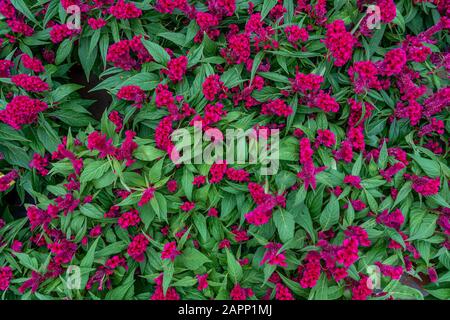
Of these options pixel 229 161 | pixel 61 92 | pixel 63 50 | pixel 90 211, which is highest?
pixel 63 50

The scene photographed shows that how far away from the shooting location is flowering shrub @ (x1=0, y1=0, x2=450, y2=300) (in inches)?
84.6

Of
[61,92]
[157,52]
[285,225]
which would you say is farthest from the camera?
[61,92]

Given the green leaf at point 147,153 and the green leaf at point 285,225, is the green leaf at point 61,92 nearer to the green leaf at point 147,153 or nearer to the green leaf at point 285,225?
the green leaf at point 147,153

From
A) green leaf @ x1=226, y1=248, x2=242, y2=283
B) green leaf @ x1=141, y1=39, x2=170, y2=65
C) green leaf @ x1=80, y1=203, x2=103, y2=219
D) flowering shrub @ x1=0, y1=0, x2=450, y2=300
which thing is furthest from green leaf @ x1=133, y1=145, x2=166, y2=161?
green leaf @ x1=226, y1=248, x2=242, y2=283

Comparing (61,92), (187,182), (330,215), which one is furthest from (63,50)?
(330,215)

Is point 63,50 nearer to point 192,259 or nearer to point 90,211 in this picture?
point 90,211

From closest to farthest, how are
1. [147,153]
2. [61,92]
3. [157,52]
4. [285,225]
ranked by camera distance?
[285,225]
[147,153]
[157,52]
[61,92]

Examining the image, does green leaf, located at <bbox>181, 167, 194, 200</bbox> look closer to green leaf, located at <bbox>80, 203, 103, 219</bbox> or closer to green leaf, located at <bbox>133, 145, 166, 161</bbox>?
green leaf, located at <bbox>133, 145, 166, 161</bbox>

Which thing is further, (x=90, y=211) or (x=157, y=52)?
(x=157, y=52)

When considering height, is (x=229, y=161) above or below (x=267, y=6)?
below

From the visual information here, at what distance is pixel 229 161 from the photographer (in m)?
2.23

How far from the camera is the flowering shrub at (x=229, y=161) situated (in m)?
2.15

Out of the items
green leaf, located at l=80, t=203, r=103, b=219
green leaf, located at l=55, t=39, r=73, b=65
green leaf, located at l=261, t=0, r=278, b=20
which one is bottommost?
green leaf, located at l=80, t=203, r=103, b=219

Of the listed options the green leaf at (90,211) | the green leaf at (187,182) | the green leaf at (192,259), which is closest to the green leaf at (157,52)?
the green leaf at (187,182)
